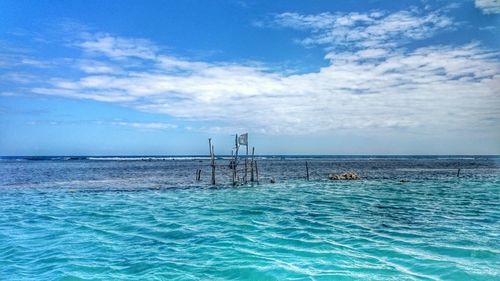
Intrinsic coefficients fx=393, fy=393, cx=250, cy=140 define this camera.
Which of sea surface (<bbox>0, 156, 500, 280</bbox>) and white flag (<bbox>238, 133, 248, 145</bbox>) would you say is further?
white flag (<bbox>238, 133, 248, 145</bbox>)

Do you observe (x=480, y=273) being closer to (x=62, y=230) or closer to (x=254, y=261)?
(x=254, y=261)

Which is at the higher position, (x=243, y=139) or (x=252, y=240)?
(x=243, y=139)

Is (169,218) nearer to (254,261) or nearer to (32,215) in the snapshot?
(32,215)

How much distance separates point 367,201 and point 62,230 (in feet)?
51.5

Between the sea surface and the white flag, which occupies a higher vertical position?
the white flag

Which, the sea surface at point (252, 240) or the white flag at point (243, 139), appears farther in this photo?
the white flag at point (243, 139)

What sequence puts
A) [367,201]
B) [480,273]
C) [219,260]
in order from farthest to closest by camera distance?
[367,201] → [219,260] → [480,273]

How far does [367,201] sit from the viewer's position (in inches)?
879

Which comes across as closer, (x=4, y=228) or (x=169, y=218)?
(x=4, y=228)

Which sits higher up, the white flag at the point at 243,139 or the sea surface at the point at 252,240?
the white flag at the point at 243,139

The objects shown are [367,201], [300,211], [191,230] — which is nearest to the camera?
[191,230]

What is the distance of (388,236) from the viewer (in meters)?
12.8

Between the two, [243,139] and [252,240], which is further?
[243,139]

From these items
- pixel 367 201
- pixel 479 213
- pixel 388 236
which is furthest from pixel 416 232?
pixel 367 201
